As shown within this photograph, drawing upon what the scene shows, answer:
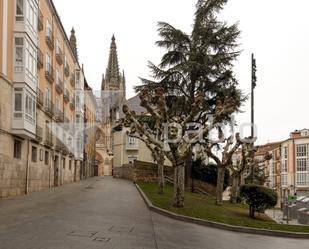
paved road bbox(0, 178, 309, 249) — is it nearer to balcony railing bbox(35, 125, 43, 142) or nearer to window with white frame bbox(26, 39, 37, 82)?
window with white frame bbox(26, 39, 37, 82)

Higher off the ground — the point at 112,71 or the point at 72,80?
the point at 112,71

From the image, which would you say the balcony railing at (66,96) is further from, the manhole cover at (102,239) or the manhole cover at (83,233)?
the manhole cover at (102,239)

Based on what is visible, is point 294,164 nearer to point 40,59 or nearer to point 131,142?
Result: point 131,142

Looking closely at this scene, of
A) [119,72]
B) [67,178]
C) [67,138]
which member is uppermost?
[119,72]

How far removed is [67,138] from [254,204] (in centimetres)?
2960

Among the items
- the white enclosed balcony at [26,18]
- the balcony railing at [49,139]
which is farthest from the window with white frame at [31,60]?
the balcony railing at [49,139]

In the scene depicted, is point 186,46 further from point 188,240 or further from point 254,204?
point 188,240

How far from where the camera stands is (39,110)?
32.0 metres

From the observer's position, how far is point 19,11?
25.9 meters

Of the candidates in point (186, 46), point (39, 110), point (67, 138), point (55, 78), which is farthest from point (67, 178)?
point (186, 46)

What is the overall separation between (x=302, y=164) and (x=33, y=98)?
226 feet

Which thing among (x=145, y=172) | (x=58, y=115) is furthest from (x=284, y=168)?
(x=58, y=115)

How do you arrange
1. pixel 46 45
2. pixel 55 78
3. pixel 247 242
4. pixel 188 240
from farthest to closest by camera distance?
pixel 55 78, pixel 46 45, pixel 247 242, pixel 188 240

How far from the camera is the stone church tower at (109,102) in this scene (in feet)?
296
